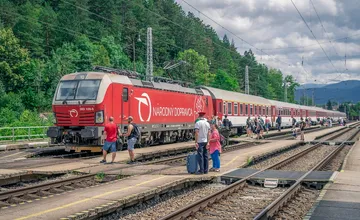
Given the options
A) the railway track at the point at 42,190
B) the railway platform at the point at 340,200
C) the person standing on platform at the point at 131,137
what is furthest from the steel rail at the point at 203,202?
the person standing on platform at the point at 131,137

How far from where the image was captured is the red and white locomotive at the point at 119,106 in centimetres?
1997

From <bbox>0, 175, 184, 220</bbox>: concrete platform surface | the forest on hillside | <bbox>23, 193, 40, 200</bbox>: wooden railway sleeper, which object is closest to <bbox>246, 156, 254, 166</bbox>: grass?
<bbox>0, 175, 184, 220</bbox>: concrete platform surface

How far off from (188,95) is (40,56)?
45086 mm

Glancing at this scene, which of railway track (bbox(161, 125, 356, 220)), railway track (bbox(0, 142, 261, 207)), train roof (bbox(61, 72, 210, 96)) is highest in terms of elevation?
train roof (bbox(61, 72, 210, 96))

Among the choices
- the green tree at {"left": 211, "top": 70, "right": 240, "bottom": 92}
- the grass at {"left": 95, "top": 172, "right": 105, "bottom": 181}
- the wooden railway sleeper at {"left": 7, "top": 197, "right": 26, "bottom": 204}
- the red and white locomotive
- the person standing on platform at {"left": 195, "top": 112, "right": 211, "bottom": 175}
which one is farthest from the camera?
the green tree at {"left": 211, "top": 70, "right": 240, "bottom": 92}

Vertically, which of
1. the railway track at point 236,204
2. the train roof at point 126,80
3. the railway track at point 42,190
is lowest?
the railway track at point 236,204

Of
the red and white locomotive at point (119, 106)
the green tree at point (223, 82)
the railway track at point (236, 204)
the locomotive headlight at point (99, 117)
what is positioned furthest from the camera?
the green tree at point (223, 82)

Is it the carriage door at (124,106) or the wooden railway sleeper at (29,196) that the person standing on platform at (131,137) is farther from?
the wooden railway sleeper at (29,196)

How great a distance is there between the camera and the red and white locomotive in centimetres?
1997

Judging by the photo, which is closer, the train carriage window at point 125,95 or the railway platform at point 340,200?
the railway platform at point 340,200

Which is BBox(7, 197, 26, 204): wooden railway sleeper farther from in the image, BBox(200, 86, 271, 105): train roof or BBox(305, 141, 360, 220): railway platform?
BBox(200, 86, 271, 105): train roof

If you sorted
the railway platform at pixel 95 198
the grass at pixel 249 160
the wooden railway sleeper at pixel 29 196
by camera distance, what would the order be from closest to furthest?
the railway platform at pixel 95 198
the wooden railway sleeper at pixel 29 196
the grass at pixel 249 160

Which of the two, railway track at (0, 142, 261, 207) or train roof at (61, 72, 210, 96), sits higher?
train roof at (61, 72, 210, 96)

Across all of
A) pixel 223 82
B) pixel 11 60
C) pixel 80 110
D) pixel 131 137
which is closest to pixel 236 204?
pixel 131 137
